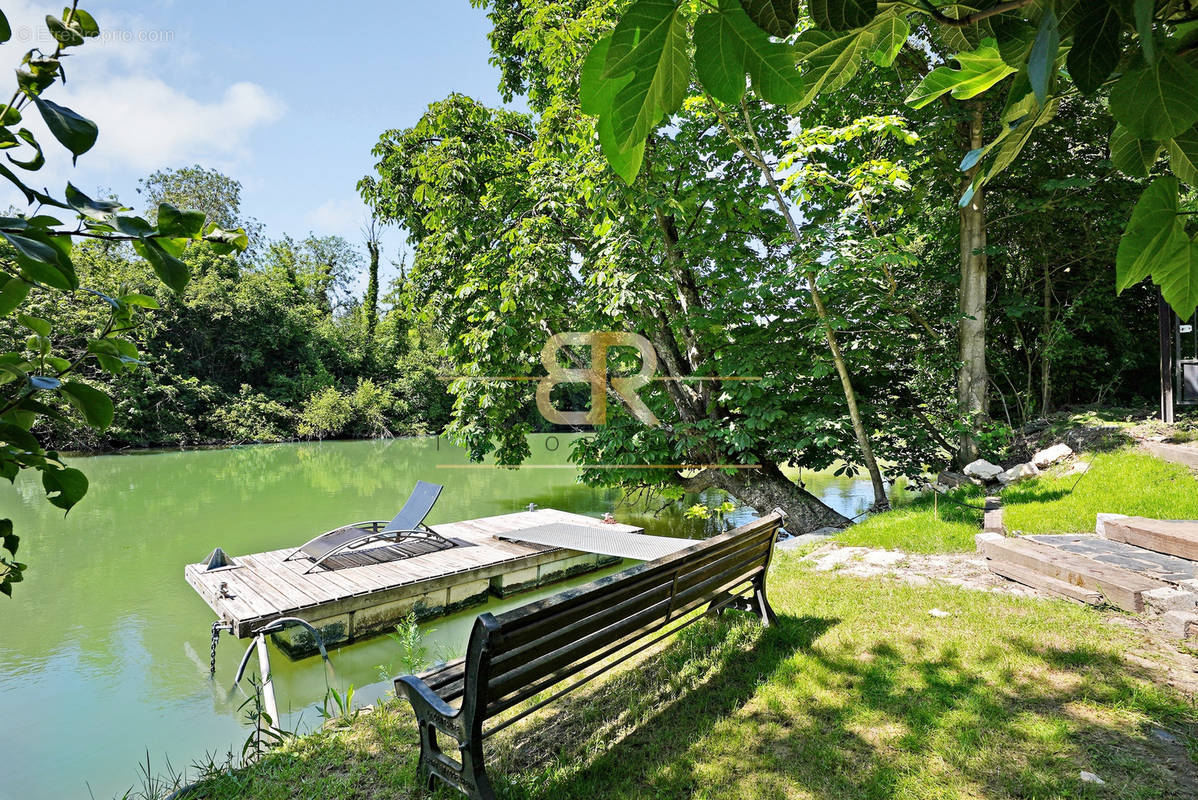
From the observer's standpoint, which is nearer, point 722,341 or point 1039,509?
point 1039,509

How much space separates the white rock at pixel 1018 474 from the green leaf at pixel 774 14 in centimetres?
763

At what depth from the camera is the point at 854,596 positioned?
400 centimetres

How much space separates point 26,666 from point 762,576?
6578 mm

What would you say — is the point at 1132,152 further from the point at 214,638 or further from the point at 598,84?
the point at 214,638

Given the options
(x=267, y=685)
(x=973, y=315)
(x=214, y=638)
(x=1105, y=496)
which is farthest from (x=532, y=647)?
(x=973, y=315)

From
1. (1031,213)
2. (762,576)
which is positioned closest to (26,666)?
(762,576)

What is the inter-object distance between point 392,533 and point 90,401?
22.9ft

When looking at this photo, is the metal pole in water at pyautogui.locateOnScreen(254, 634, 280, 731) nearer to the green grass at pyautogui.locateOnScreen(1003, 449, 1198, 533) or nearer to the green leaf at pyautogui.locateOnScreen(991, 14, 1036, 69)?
the green leaf at pyautogui.locateOnScreen(991, 14, 1036, 69)

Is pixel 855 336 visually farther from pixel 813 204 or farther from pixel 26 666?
pixel 26 666

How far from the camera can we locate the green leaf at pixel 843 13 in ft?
1.65

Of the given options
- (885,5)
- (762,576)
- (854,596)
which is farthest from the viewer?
(854,596)

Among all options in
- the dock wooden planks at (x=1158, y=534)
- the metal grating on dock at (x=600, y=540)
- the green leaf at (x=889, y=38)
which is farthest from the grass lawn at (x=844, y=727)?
the metal grating on dock at (x=600, y=540)

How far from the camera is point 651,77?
577mm

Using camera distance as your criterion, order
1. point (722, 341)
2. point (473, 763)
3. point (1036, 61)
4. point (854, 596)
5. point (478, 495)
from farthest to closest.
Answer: point (478, 495) < point (722, 341) < point (854, 596) < point (473, 763) < point (1036, 61)
